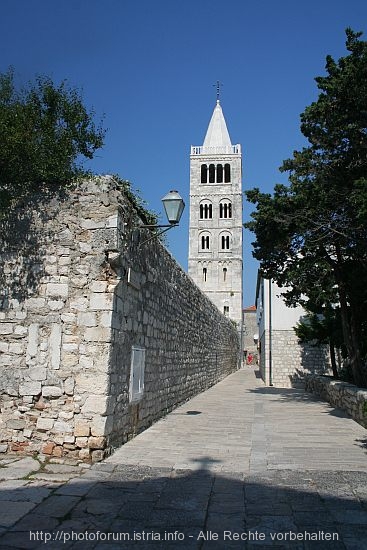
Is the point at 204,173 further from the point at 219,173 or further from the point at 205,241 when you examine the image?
the point at 205,241

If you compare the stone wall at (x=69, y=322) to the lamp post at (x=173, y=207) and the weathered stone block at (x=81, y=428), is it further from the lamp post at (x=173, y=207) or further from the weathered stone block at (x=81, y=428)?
the lamp post at (x=173, y=207)

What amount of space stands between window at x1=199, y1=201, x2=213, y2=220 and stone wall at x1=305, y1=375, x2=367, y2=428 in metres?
45.6

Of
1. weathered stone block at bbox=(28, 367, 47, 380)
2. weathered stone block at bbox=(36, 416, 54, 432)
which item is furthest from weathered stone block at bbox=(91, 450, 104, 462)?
weathered stone block at bbox=(28, 367, 47, 380)

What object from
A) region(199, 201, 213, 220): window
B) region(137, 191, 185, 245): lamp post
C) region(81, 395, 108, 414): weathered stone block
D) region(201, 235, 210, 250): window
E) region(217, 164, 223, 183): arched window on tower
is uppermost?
region(217, 164, 223, 183): arched window on tower

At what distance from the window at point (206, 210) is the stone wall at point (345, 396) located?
45616 millimetres

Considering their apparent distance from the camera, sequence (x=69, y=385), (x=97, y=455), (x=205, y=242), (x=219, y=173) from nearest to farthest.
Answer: (x=97, y=455)
(x=69, y=385)
(x=205, y=242)
(x=219, y=173)

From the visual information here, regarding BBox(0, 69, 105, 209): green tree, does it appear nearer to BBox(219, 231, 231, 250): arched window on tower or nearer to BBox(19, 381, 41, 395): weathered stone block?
BBox(19, 381, 41, 395): weathered stone block

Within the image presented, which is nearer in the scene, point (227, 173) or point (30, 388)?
point (30, 388)

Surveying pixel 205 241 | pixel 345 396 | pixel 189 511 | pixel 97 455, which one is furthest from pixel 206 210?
pixel 189 511

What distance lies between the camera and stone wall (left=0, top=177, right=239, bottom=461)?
531 cm

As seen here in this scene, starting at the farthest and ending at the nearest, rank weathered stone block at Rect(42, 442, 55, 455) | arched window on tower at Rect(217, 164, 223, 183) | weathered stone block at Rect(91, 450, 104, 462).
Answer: arched window on tower at Rect(217, 164, 223, 183)
weathered stone block at Rect(42, 442, 55, 455)
weathered stone block at Rect(91, 450, 104, 462)

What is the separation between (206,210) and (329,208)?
163 ft

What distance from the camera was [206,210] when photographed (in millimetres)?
59188

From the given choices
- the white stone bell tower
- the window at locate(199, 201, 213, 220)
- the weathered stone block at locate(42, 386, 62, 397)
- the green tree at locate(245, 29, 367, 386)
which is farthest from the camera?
the window at locate(199, 201, 213, 220)
